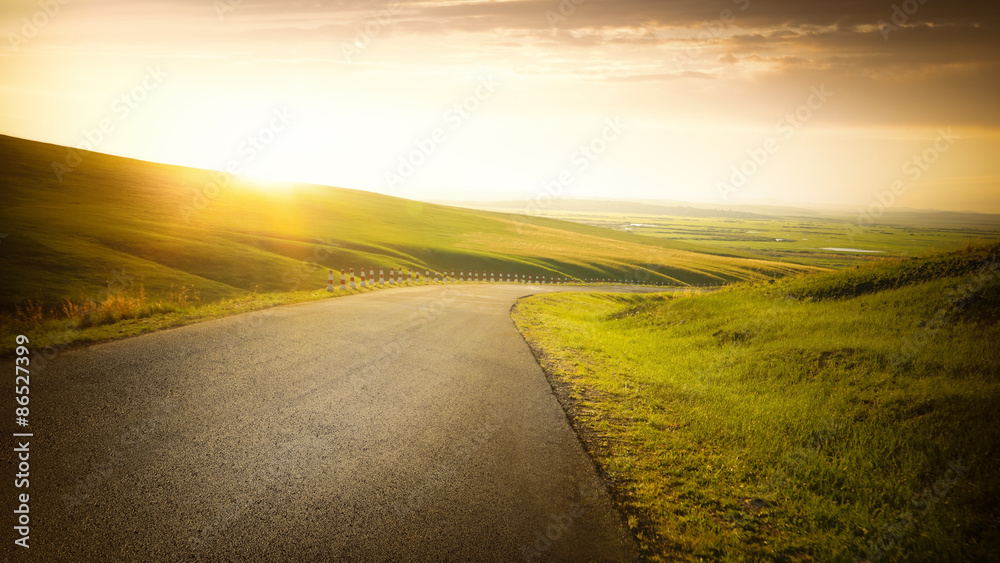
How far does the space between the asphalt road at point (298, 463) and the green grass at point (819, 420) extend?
981 mm

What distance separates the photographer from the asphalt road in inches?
175

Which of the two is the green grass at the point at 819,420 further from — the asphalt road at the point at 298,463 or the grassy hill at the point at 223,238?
the grassy hill at the point at 223,238

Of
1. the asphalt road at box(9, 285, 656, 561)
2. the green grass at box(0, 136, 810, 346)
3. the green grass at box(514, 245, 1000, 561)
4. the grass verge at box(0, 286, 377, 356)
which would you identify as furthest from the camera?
the green grass at box(0, 136, 810, 346)

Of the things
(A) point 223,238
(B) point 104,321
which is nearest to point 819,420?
(B) point 104,321

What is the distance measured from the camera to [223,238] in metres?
51.0

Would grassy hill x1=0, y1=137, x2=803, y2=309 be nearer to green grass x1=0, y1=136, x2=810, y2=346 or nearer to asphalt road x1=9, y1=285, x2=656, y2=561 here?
green grass x1=0, y1=136, x2=810, y2=346

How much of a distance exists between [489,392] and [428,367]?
1.96 m

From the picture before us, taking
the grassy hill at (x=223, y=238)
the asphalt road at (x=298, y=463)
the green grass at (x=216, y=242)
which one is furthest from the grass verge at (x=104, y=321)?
the grassy hill at (x=223, y=238)

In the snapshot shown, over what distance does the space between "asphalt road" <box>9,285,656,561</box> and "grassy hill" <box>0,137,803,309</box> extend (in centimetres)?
2689

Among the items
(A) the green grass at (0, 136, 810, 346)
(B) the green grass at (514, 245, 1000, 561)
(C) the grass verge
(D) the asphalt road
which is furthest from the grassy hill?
(B) the green grass at (514, 245, 1000, 561)

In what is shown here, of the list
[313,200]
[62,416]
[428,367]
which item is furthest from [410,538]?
[313,200]

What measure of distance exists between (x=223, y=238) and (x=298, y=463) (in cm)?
5257

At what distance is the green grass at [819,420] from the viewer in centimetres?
525

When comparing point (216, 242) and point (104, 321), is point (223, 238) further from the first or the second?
point (104, 321)
